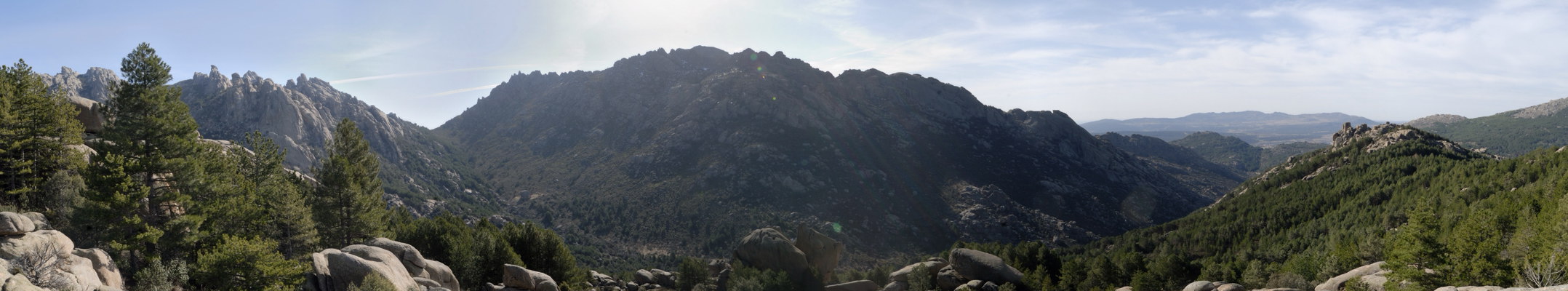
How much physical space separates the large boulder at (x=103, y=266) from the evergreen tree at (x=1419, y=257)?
67.8m

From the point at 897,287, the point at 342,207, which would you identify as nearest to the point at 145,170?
the point at 342,207

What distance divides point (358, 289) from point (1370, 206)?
111m

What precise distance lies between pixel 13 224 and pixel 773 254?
4970cm

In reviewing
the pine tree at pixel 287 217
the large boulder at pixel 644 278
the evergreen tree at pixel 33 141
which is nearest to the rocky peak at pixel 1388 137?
the large boulder at pixel 644 278

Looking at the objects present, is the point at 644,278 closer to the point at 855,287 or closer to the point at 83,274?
the point at 855,287

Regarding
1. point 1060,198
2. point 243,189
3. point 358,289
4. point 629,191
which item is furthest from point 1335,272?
point 629,191

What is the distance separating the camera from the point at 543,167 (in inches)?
7293

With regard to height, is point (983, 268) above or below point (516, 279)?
below

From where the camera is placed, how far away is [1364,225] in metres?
73.9

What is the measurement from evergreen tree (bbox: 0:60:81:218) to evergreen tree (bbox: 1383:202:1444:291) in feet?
260

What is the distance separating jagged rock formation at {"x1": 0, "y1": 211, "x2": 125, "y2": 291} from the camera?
2364 cm

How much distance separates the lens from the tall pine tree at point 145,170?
32500mm

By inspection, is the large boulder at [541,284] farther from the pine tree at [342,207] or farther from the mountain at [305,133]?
the mountain at [305,133]

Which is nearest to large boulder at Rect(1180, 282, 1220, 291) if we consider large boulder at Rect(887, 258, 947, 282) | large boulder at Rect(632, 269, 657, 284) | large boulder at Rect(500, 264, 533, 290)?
large boulder at Rect(887, 258, 947, 282)
